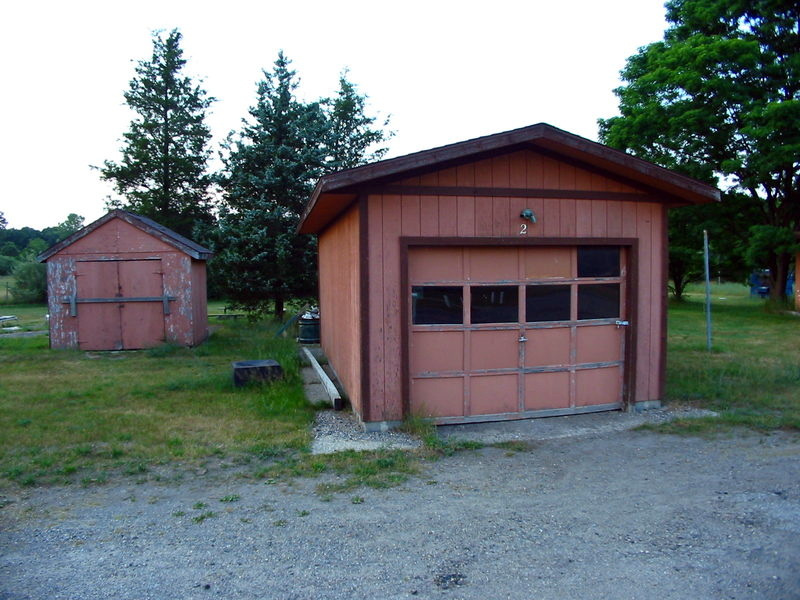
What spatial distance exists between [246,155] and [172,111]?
1536 centimetres

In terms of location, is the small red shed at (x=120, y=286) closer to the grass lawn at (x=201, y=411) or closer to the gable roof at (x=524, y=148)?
the grass lawn at (x=201, y=411)

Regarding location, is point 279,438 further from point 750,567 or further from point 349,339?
point 750,567

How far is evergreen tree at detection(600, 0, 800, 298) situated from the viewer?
64.6 feet

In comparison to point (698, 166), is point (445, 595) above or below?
below

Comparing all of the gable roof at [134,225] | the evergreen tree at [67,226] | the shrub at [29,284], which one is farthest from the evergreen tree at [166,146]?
the evergreen tree at [67,226]

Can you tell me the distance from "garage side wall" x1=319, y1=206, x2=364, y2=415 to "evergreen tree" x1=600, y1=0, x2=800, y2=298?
48.8 ft

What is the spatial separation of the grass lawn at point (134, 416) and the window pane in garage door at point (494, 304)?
234cm

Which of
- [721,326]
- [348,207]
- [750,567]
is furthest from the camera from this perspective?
[721,326]

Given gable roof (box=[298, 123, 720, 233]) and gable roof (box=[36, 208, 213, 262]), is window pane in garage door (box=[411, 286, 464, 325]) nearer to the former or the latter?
gable roof (box=[298, 123, 720, 233])

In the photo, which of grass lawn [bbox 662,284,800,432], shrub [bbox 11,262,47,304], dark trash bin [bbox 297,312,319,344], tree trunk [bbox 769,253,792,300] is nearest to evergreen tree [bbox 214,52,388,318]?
dark trash bin [bbox 297,312,319,344]

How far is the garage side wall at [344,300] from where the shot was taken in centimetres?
725

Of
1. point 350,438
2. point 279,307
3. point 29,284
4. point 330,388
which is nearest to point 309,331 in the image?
point 279,307

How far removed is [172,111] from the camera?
31.9 metres

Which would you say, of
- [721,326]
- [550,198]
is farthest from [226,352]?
[721,326]
